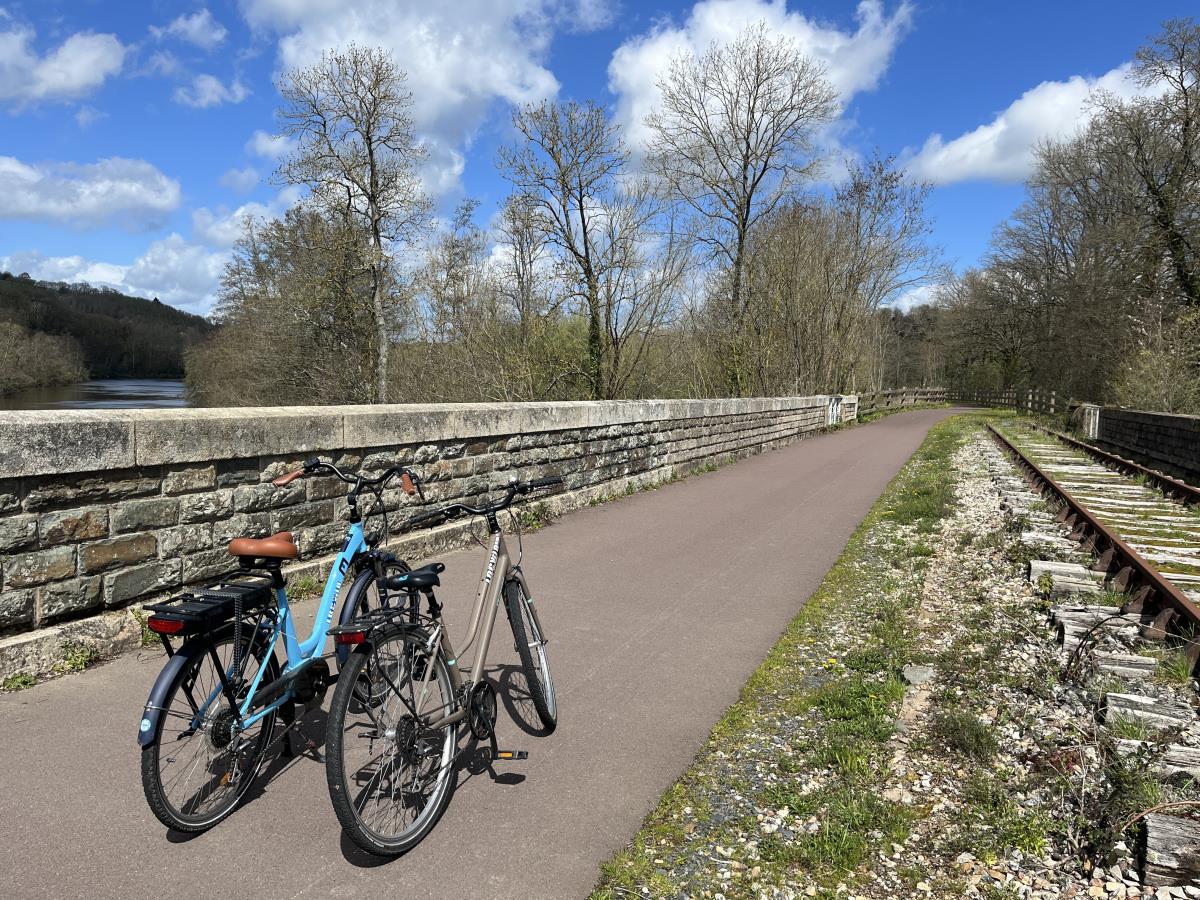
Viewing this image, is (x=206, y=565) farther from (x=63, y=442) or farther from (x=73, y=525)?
(x=63, y=442)

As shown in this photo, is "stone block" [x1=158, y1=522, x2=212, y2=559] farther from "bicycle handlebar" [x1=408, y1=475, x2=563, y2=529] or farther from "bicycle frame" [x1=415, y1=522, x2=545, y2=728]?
"bicycle frame" [x1=415, y1=522, x2=545, y2=728]

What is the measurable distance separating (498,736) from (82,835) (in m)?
1.65

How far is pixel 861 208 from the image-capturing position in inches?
1268

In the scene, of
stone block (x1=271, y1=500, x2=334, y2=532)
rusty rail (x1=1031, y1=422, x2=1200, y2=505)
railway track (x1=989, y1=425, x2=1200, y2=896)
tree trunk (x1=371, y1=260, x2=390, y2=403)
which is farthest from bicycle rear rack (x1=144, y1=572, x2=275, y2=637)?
tree trunk (x1=371, y1=260, x2=390, y2=403)

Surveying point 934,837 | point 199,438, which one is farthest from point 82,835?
point 934,837

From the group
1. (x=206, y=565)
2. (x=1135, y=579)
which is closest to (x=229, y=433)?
(x=206, y=565)

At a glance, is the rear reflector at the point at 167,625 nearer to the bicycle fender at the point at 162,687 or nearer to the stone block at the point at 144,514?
the bicycle fender at the point at 162,687

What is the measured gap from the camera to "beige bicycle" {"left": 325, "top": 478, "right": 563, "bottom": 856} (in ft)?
8.20

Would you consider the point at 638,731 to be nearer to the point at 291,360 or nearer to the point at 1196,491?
the point at 1196,491

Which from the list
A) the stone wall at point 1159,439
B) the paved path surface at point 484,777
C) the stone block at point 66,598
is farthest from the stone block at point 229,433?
the stone wall at point 1159,439

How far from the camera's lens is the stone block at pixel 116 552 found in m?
4.19

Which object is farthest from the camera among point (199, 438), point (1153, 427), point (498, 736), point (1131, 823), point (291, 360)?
point (291, 360)

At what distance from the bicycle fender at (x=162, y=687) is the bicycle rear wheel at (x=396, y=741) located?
1.83 ft

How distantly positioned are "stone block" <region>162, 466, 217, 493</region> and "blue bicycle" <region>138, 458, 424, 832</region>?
2.03 m
